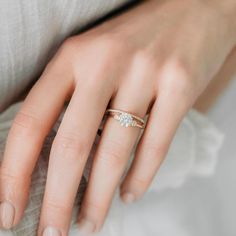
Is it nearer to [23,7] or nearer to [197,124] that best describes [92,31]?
[23,7]

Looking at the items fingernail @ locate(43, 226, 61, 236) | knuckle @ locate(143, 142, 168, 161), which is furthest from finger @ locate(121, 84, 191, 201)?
fingernail @ locate(43, 226, 61, 236)

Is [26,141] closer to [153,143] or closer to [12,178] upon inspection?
[12,178]

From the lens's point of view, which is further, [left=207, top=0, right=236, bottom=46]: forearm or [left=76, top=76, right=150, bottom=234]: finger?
[left=207, top=0, right=236, bottom=46]: forearm

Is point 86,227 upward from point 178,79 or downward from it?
downward

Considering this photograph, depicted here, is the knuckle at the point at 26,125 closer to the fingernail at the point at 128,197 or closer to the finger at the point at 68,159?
the finger at the point at 68,159

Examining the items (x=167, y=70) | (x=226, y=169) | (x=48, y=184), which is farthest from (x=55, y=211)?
(x=226, y=169)

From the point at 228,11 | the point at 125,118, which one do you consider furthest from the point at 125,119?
the point at 228,11

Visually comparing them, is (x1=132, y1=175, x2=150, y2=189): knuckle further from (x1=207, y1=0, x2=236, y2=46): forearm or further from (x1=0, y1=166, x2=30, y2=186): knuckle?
(x1=207, y1=0, x2=236, y2=46): forearm
